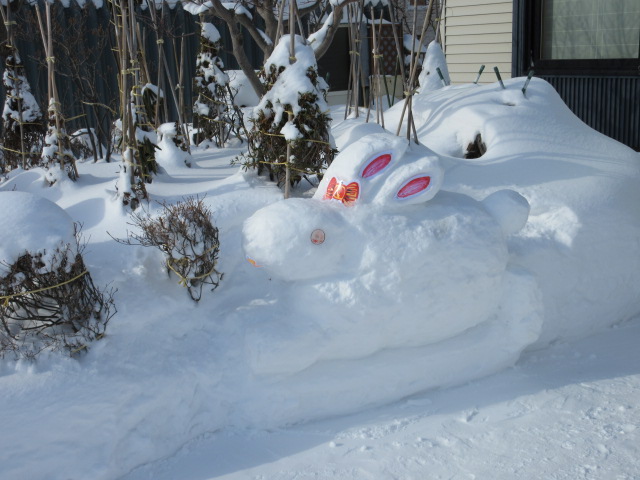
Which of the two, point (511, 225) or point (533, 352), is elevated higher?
point (511, 225)

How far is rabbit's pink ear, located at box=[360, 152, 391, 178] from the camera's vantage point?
3.70 m

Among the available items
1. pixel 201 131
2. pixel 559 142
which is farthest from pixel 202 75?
pixel 559 142

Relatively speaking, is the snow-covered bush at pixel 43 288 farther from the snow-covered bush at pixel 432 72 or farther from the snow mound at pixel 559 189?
the snow-covered bush at pixel 432 72

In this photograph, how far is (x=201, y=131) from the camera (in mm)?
7066

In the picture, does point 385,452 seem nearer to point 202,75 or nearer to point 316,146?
point 316,146

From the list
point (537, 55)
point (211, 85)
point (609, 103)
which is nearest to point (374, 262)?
point (211, 85)

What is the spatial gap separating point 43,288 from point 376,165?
69.2 inches

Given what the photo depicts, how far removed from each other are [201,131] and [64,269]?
13.1 ft

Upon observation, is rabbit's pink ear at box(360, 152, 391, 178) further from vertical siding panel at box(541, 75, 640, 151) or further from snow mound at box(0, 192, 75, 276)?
vertical siding panel at box(541, 75, 640, 151)

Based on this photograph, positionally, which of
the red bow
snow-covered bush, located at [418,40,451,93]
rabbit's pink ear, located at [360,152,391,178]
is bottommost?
the red bow

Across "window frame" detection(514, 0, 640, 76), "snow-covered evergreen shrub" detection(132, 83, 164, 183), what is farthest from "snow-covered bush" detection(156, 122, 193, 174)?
"window frame" detection(514, 0, 640, 76)

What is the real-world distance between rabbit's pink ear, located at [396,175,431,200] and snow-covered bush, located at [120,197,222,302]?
3.32ft

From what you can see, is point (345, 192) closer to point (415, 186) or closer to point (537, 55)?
point (415, 186)

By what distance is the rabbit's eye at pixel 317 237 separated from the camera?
352cm
